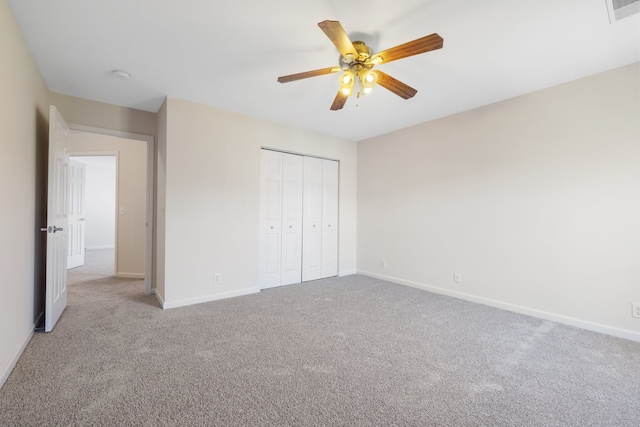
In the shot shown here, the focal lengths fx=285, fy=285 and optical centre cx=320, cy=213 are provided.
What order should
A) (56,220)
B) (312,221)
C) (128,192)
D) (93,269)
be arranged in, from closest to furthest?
(56,220) < (312,221) < (128,192) < (93,269)

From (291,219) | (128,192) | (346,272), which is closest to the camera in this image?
(291,219)

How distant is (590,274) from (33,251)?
16.7 ft

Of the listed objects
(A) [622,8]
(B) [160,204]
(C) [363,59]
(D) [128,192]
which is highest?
(A) [622,8]

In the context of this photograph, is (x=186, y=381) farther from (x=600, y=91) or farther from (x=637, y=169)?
(x=600, y=91)

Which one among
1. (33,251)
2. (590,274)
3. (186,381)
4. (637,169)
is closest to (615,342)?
(590,274)

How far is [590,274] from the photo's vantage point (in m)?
2.67

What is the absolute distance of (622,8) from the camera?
5.74 ft

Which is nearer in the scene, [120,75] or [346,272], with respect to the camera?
[120,75]

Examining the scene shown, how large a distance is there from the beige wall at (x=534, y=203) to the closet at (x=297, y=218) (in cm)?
110

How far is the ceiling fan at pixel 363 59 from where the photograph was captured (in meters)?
1.72

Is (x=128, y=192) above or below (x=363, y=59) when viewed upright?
below

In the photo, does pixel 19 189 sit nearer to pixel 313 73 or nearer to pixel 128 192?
pixel 313 73

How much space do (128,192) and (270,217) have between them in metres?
2.57

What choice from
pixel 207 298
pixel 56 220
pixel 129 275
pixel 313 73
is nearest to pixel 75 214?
pixel 129 275
